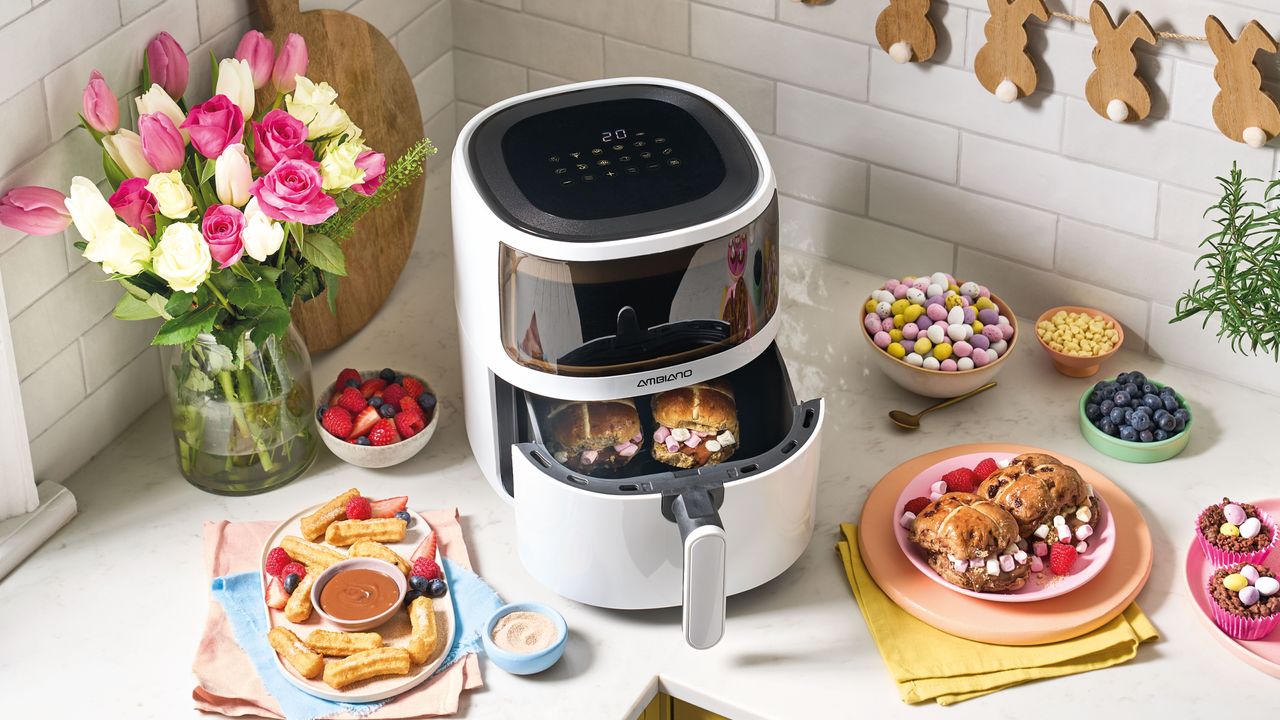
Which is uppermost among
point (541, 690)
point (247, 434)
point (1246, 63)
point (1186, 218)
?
point (1246, 63)

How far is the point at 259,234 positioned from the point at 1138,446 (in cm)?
104

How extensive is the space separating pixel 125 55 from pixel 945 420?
1.06m

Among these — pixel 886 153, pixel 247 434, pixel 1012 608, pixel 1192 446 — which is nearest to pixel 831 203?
pixel 886 153

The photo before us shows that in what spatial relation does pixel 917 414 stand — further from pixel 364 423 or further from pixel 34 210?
pixel 34 210

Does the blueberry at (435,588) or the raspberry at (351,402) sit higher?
the raspberry at (351,402)

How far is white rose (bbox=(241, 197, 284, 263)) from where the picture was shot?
144cm

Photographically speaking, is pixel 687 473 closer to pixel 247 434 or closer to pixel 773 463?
pixel 773 463

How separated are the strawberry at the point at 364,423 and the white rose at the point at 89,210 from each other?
0.40 metres

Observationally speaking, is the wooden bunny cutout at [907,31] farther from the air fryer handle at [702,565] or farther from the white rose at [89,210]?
the white rose at [89,210]

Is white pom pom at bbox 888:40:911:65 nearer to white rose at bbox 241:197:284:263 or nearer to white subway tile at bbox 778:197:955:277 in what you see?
white subway tile at bbox 778:197:955:277

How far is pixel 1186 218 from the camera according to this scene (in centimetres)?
177

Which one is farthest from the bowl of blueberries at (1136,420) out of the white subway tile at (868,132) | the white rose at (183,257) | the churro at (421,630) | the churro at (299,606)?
the white rose at (183,257)

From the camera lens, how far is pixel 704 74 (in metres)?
2.03

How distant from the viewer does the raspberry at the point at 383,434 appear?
1686 millimetres
